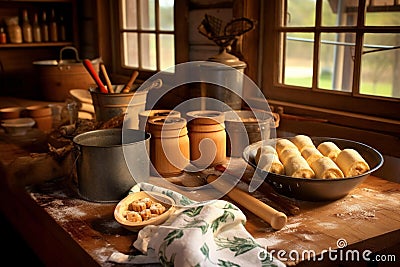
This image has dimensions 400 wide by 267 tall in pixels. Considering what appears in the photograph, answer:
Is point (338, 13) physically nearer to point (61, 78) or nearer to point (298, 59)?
point (298, 59)

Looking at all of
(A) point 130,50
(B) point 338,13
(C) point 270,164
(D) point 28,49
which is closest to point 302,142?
(C) point 270,164

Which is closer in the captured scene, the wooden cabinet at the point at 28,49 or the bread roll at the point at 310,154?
the bread roll at the point at 310,154

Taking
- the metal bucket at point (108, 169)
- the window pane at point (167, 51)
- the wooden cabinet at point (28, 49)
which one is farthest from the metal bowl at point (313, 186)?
the wooden cabinet at point (28, 49)

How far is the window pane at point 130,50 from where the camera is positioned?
2.60 metres

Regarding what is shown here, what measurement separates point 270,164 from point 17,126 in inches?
41.1

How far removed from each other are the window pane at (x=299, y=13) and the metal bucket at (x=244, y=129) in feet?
1.66

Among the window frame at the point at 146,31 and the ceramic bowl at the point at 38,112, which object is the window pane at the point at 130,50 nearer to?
the window frame at the point at 146,31

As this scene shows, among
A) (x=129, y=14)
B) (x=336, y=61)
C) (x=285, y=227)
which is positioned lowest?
(x=285, y=227)

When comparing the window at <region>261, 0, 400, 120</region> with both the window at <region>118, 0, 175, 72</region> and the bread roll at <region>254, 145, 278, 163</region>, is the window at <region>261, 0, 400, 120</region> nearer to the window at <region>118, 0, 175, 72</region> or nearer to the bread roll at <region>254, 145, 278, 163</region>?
the bread roll at <region>254, 145, 278, 163</region>

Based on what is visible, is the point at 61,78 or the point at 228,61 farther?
the point at 61,78

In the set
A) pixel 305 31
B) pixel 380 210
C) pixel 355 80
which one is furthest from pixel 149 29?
pixel 380 210

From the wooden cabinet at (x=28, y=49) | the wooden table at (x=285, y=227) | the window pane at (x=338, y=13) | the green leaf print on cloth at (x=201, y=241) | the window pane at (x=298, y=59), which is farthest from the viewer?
the wooden cabinet at (x=28, y=49)

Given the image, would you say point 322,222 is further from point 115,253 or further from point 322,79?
point 322,79

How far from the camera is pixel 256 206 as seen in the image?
983 millimetres
